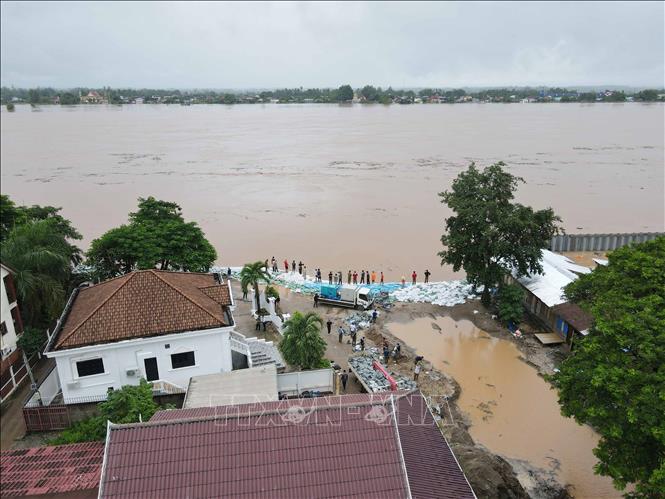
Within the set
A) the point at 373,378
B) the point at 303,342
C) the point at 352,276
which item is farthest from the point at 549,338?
the point at 303,342

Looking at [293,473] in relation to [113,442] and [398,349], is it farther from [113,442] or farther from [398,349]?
[398,349]

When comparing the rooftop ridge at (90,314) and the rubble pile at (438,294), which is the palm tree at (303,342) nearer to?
the rooftop ridge at (90,314)

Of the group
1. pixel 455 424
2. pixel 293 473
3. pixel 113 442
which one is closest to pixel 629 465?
pixel 455 424

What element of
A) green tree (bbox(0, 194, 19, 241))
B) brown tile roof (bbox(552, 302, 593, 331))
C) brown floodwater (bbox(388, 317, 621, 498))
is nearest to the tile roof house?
brown floodwater (bbox(388, 317, 621, 498))

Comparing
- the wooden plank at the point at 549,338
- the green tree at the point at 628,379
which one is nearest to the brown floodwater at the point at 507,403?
the wooden plank at the point at 549,338

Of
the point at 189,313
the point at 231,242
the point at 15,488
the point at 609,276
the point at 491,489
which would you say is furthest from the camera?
the point at 231,242

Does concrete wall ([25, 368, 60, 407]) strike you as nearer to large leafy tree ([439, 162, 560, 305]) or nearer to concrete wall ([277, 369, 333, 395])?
concrete wall ([277, 369, 333, 395])

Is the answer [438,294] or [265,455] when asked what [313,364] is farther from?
[438,294]
